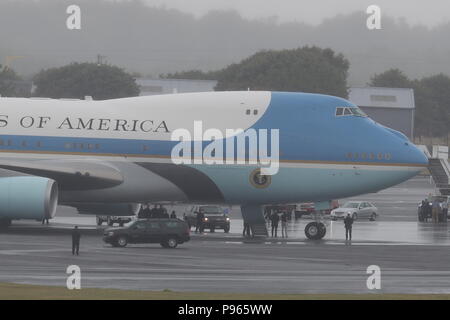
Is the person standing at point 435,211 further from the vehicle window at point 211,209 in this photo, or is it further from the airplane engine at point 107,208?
the airplane engine at point 107,208

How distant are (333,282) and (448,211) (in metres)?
51.2

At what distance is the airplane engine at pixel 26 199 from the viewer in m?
54.2

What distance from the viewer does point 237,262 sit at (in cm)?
4431

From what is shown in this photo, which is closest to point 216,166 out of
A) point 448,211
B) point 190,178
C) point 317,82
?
point 190,178

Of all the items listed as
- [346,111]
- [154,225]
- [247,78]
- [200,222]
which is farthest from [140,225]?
[247,78]

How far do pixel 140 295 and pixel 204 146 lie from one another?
25.2 metres

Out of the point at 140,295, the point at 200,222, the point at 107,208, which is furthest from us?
the point at 200,222

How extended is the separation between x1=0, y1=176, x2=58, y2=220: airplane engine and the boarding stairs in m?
43.7

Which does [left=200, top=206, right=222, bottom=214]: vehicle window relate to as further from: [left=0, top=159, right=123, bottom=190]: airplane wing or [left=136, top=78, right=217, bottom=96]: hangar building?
[left=136, top=78, right=217, bottom=96]: hangar building

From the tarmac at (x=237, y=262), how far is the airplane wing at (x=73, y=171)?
271 cm

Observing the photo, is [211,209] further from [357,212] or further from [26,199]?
[357,212]

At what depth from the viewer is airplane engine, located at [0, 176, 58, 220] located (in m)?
54.2

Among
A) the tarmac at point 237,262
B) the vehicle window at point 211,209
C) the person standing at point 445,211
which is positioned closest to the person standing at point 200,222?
the vehicle window at point 211,209

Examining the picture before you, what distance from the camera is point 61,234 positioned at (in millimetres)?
58062
